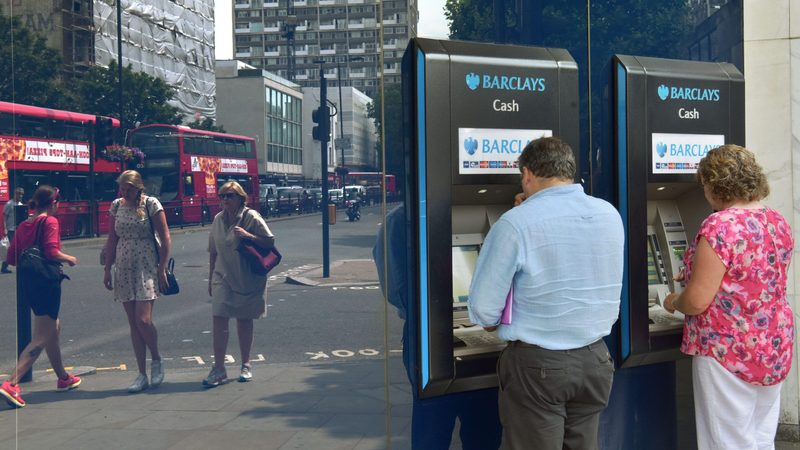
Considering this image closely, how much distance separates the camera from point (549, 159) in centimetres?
306

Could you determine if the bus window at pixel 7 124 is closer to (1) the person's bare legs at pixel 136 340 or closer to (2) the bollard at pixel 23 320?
(2) the bollard at pixel 23 320

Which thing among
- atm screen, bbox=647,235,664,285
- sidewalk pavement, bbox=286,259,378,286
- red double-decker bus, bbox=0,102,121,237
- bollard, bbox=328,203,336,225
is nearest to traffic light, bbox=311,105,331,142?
bollard, bbox=328,203,336,225

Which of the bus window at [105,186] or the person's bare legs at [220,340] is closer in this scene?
the bus window at [105,186]

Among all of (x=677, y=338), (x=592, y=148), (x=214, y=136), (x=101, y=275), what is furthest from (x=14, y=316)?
(x=677, y=338)

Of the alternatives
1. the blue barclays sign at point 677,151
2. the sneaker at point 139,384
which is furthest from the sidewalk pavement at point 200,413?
the blue barclays sign at point 677,151

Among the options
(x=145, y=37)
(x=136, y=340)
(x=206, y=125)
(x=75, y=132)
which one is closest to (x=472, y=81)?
(x=206, y=125)

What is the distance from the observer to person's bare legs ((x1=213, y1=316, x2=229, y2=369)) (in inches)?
132

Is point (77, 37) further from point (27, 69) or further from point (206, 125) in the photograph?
point (206, 125)

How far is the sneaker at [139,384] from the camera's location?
10.7ft

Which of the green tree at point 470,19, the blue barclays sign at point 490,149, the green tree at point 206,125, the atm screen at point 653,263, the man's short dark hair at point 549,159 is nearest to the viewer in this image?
the man's short dark hair at point 549,159

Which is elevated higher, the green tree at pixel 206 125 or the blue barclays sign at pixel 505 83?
the blue barclays sign at pixel 505 83

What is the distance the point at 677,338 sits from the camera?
173 inches

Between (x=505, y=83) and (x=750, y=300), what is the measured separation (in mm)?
1242

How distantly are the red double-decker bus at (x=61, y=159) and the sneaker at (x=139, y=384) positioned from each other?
0.53 meters
